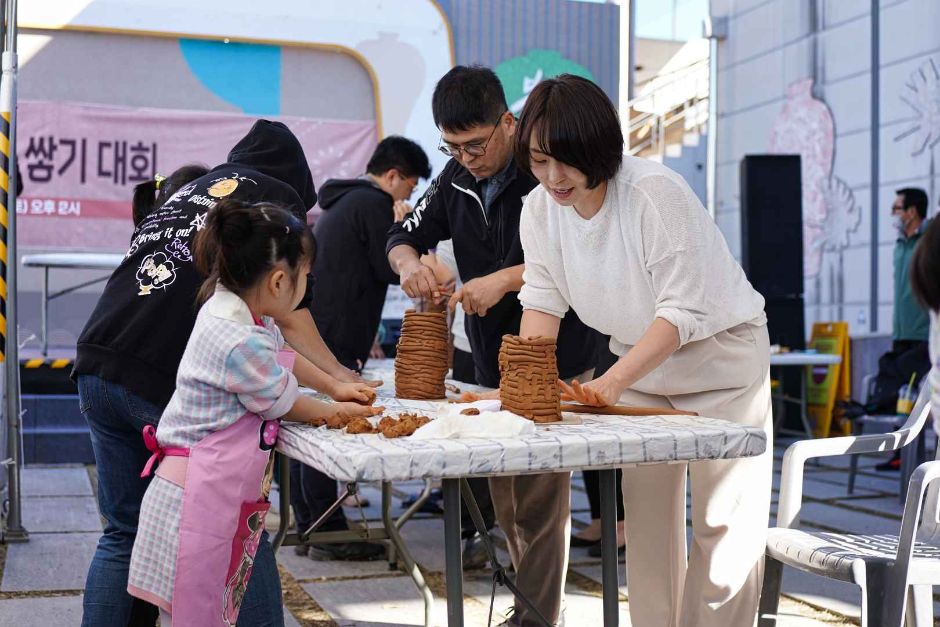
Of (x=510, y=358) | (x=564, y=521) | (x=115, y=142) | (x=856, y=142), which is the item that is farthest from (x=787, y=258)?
(x=510, y=358)

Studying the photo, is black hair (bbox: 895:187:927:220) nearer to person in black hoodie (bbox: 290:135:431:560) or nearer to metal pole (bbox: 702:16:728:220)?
metal pole (bbox: 702:16:728:220)

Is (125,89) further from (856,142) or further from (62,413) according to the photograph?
(856,142)

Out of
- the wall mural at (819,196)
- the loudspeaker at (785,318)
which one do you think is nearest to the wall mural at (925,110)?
the wall mural at (819,196)

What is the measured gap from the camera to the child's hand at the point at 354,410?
1926mm

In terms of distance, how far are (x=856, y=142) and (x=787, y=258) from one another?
1478 mm

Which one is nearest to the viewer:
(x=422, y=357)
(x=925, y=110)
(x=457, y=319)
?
(x=422, y=357)

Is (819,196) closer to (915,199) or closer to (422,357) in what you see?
(915,199)

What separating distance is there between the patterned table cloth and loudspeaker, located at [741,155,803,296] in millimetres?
7025

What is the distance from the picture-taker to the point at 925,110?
8.42 metres

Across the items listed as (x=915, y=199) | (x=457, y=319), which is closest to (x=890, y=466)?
(x=915, y=199)

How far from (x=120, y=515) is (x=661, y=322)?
1182 millimetres

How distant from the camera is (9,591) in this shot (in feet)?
11.2

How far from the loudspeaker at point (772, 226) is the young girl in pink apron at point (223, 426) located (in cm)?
715

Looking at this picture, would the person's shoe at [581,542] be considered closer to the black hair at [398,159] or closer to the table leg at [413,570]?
the table leg at [413,570]
